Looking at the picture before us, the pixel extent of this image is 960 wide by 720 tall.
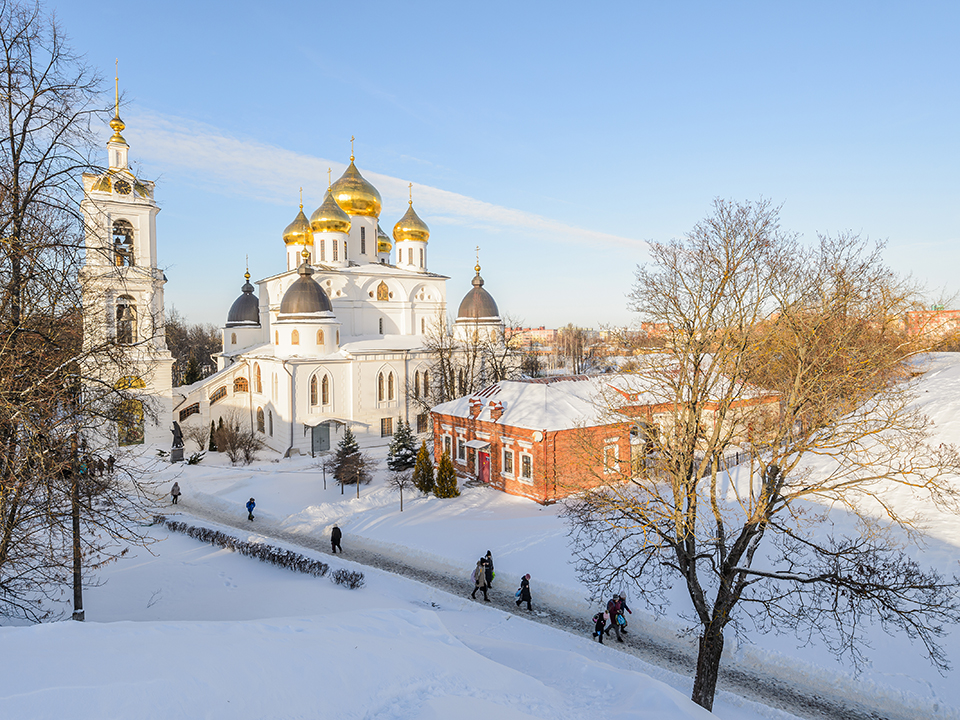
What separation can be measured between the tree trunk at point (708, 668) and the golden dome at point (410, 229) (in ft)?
116

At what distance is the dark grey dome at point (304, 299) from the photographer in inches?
1194

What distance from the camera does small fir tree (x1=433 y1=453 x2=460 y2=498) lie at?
65.9 feet

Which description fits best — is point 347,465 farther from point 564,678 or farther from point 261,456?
point 564,678

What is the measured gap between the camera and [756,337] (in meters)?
10.2

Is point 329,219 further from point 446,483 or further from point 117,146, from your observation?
point 446,483

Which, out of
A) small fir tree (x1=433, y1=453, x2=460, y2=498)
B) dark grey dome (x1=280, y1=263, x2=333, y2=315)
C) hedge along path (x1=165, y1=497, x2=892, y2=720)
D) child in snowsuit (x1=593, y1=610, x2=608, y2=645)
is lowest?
hedge along path (x1=165, y1=497, x2=892, y2=720)

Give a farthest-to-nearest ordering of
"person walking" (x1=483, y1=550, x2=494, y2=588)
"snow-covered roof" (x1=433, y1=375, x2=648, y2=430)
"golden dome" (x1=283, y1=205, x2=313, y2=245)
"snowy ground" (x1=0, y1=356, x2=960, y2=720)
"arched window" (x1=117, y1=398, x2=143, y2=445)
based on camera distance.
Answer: "golden dome" (x1=283, y1=205, x2=313, y2=245) → "snow-covered roof" (x1=433, y1=375, x2=648, y2=430) → "person walking" (x1=483, y1=550, x2=494, y2=588) → "arched window" (x1=117, y1=398, x2=143, y2=445) → "snowy ground" (x1=0, y1=356, x2=960, y2=720)

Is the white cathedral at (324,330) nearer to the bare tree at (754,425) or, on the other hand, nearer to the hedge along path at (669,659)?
the hedge along path at (669,659)

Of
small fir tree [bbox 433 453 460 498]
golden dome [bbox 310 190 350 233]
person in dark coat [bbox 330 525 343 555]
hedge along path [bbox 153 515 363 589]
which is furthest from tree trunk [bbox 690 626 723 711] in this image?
golden dome [bbox 310 190 350 233]

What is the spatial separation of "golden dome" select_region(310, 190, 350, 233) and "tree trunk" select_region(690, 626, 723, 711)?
33174mm

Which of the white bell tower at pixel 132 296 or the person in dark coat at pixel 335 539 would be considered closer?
the white bell tower at pixel 132 296

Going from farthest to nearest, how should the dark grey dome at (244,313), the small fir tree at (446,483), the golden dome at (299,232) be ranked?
1. the dark grey dome at (244,313)
2. the golden dome at (299,232)
3. the small fir tree at (446,483)

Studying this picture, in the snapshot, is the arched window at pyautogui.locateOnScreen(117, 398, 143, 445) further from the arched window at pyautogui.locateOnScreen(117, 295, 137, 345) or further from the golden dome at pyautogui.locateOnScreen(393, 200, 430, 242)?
the golden dome at pyautogui.locateOnScreen(393, 200, 430, 242)

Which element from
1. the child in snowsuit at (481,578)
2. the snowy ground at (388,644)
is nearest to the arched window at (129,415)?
the snowy ground at (388,644)
